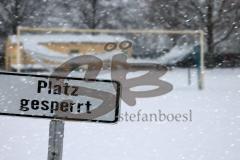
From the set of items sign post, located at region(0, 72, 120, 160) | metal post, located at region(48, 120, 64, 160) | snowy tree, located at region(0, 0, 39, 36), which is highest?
snowy tree, located at region(0, 0, 39, 36)

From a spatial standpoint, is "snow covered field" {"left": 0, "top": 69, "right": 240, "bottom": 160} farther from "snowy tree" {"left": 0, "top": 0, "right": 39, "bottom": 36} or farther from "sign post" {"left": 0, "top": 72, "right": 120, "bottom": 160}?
"snowy tree" {"left": 0, "top": 0, "right": 39, "bottom": 36}

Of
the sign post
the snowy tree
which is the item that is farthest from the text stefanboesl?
the snowy tree

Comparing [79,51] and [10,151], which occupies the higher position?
[79,51]

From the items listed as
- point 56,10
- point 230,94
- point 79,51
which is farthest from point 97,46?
point 56,10

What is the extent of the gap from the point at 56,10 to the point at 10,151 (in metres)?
19.0

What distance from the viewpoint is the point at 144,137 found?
5.41 metres

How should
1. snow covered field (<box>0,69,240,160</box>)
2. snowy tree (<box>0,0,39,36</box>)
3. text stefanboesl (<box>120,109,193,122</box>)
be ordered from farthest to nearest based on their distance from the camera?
snowy tree (<box>0,0,39,36</box>) < text stefanboesl (<box>120,109,193,122</box>) < snow covered field (<box>0,69,240,160</box>)

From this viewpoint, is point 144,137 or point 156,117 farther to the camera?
point 156,117

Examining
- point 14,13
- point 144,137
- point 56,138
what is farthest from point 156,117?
point 14,13

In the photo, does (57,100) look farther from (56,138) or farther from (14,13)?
(14,13)

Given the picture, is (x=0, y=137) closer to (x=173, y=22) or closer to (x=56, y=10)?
(x=173, y=22)

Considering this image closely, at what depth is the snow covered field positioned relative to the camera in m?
4.50

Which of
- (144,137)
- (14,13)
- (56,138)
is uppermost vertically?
(14,13)

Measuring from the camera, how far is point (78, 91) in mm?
2152
